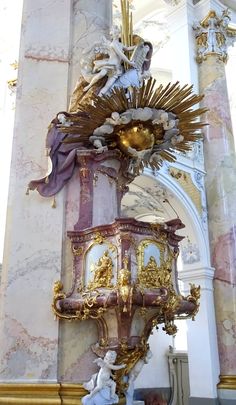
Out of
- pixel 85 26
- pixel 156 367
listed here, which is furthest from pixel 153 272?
pixel 156 367

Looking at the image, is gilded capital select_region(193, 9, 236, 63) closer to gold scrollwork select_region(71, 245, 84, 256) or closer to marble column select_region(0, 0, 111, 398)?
marble column select_region(0, 0, 111, 398)

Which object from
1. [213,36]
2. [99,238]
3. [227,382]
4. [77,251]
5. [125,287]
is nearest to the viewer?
[125,287]

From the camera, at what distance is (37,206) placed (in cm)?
448

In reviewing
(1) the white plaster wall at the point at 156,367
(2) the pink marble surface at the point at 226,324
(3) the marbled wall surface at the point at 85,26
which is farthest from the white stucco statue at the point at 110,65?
(1) the white plaster wall at the point at 156,367

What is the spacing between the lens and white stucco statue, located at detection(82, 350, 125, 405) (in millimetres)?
3693

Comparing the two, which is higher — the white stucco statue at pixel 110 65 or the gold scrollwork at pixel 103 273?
the white stucco statue at pixel 110 65

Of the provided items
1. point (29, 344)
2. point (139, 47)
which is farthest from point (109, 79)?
point (29, 344)

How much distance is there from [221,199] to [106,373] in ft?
22.0

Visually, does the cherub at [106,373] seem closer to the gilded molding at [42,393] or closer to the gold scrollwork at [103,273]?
the gilded molding at [42,393]

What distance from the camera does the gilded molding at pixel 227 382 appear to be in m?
8.56

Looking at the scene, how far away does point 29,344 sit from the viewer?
13.2ft

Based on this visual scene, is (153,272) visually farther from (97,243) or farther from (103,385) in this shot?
(103,385)

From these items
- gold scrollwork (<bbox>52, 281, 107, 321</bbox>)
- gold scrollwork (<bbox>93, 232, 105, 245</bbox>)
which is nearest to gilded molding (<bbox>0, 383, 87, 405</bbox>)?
gold scrollwork (<bbox>52, 281, 107, 321</bbox>)

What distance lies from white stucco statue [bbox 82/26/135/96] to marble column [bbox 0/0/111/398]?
411mm
